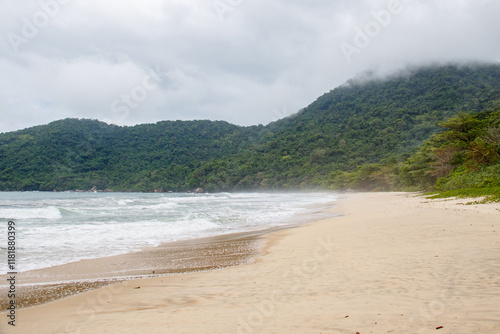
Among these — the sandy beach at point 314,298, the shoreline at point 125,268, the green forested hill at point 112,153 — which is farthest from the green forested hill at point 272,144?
the sandy beach at point 314,298

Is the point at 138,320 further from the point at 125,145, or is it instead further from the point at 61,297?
the point at 125,145

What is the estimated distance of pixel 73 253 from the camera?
8.44 m

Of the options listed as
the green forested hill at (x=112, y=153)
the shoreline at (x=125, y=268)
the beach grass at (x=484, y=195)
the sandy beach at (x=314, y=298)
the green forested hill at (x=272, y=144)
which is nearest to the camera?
the sandy beach at (x=314, y=298)

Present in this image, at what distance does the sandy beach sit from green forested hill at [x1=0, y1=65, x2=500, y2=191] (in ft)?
205

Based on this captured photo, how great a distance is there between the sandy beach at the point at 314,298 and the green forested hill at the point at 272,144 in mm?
62600

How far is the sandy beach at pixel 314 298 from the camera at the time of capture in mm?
3145

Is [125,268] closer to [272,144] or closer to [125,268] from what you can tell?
[125,268]

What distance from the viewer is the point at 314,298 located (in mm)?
4016

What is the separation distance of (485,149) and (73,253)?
28786 millimetres

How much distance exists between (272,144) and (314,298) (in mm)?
107477

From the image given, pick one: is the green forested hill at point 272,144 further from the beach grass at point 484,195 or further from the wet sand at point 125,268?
the wet sand at point 125,268

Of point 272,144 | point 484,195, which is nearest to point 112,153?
point 272,144

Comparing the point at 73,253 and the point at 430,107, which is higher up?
the point at 430,107

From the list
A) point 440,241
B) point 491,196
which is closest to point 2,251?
point 440,241
